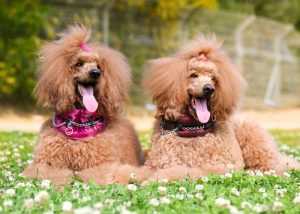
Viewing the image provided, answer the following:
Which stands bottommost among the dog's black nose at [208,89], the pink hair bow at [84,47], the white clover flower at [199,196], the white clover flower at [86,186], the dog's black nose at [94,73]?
the white clover flower at [86,186]

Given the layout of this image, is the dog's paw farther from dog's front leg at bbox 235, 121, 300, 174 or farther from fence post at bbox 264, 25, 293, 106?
fence post at bbox 264, 25, 293, 106

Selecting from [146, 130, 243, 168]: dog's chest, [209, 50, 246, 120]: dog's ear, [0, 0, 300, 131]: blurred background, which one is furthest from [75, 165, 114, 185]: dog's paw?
[0, 0, 300, 131]: blurred background

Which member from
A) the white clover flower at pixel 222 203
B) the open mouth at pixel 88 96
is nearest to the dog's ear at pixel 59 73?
the open mouth at pixel 88 96

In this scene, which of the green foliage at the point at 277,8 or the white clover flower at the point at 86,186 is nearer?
the white clover flower at the point at 86,186

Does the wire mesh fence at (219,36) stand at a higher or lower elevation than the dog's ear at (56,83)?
higher

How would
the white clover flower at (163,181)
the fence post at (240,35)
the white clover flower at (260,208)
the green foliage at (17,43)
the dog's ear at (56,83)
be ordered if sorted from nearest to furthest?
1. the white clover flower at (260,208)
2. the white clover flower at (163,181)
3. the dog's ear at (56,83)
4. the green foliage at (17,43)
5. the fence post at (240,35)

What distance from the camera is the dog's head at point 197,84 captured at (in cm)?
675

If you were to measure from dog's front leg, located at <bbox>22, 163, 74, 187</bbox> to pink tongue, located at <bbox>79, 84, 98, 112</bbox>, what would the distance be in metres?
0.73

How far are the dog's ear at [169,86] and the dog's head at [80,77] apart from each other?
386 millimetres

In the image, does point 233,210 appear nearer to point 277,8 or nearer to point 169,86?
point 169,86

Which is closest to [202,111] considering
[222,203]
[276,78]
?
[222,203]

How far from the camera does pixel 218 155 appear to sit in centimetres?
688

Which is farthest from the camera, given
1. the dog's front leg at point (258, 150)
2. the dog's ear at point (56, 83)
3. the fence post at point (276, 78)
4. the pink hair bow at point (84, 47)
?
the fence post at point (276, 78)

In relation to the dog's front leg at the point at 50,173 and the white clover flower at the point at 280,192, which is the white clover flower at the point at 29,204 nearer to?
the dog's front leg at the point at 50,173
